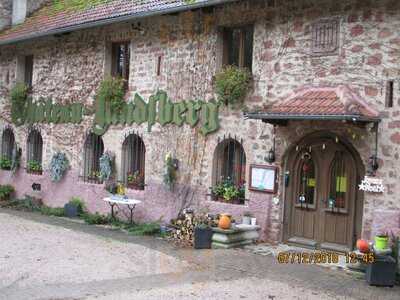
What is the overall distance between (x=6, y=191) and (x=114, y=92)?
5771mm

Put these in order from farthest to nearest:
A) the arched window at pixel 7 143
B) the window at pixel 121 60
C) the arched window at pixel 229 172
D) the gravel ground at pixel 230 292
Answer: the arched window at pixel 7 143
the window at pixel 121 60
the arched window at pixel 229 172
the gravel ground at pixel 230 292

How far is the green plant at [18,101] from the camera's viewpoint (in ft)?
58.4

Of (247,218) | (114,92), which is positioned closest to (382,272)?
(247,218)

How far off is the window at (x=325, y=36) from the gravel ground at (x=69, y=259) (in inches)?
179

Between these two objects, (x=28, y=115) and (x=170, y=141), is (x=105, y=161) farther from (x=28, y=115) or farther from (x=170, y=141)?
(x=28, y=115)

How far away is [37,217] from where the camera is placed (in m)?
15.1

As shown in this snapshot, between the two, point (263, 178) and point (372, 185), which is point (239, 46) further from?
point (372, 185)

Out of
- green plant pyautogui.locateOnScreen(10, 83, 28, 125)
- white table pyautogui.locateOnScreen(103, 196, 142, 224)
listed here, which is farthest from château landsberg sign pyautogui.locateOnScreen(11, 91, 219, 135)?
white table pyautogui.locateOnScreen(103, 196, 142, 224)

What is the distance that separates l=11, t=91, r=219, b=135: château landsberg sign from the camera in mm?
12491

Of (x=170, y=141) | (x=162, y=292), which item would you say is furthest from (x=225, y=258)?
(x=170, y=141)

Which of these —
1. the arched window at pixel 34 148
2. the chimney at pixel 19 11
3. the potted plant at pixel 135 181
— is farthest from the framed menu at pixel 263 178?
the chimney at pixel 19 11

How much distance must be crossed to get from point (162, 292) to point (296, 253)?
3371mm

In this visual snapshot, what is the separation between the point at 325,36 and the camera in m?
10.6

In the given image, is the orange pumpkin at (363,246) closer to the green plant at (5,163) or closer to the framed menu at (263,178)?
the framed menu at (263,178)
